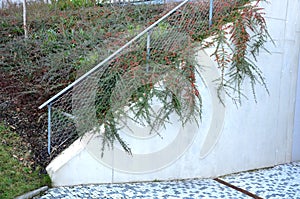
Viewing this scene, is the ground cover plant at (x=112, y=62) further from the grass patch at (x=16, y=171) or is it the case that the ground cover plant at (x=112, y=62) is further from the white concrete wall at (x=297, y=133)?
the white concrete wall at (x=297, y=133)

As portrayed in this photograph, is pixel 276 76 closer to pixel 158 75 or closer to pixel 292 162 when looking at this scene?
pixel 292 162

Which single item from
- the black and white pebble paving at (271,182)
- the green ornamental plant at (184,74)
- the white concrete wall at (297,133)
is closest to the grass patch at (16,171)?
the green ornamental plant at (184,74)

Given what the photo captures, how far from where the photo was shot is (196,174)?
4371mm

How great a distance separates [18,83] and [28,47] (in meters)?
0.90

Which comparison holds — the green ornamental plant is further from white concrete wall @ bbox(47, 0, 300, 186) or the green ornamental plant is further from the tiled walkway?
the tiled walkway

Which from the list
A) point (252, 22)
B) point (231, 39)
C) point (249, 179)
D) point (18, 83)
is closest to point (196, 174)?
point (249, 179)

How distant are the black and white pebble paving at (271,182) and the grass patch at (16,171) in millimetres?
2373

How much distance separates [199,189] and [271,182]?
3.66 feet

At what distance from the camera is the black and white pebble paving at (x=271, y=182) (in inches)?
160

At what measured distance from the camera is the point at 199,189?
399cm

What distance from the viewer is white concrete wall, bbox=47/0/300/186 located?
375 centimetres

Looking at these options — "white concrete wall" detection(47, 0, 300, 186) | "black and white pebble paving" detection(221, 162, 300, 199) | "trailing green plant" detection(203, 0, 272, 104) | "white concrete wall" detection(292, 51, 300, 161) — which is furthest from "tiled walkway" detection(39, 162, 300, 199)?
"trailing green plant" detection(203, 0, 272, 104)

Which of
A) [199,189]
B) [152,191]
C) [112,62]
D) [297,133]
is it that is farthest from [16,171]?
[297,133]

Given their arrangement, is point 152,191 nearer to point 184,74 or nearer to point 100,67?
point 184,74
